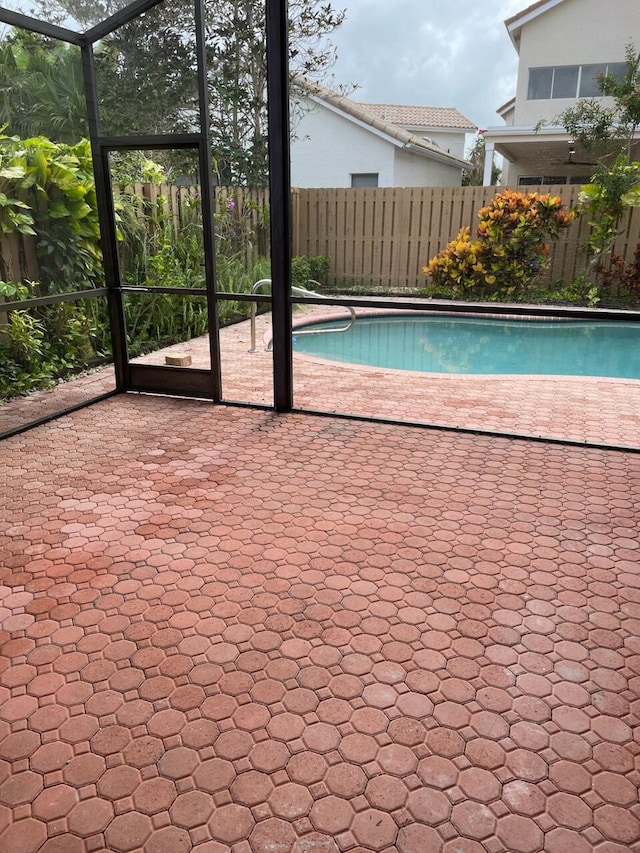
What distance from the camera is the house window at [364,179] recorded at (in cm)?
1096

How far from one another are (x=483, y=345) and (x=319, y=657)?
6.92 m

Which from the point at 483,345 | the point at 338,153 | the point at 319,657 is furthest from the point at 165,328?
the point at 338,153

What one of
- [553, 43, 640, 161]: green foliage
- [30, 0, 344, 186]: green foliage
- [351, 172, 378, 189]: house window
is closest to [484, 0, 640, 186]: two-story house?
[553, 43, 640, 161]: green foliage

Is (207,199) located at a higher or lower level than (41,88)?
lower

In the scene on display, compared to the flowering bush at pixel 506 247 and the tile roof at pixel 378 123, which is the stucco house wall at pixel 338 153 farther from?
the flowering bush at pixel 506 247

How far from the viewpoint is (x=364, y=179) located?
11.0 meters

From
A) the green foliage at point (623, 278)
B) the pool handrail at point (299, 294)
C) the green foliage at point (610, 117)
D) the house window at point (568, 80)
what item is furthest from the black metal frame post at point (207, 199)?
the green foliage at point (610, 117)

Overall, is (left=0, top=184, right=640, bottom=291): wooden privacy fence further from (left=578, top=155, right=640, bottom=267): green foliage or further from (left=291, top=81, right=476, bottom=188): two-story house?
(left=291, top=81, right=476, bottom=188): two-story house

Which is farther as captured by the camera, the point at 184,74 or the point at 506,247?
the point at 506,247

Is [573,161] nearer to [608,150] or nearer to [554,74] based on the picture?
[608,150]

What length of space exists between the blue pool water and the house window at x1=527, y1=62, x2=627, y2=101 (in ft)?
10.3

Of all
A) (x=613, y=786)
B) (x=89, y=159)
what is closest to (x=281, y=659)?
(x=613, y=786)

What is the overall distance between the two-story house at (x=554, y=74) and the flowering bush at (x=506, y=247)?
1.11 metres

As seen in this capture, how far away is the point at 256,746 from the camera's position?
5.56ft
